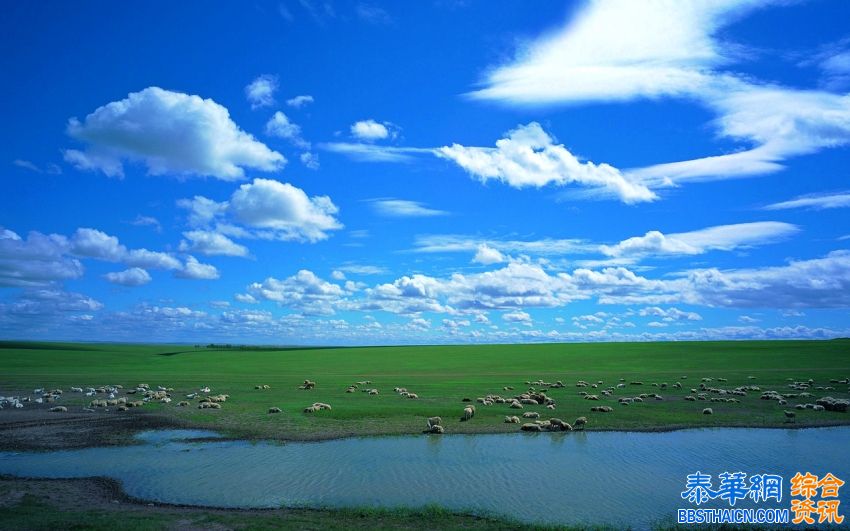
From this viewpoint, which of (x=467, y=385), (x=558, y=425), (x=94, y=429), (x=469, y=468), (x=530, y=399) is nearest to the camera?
(x=469, y=468)

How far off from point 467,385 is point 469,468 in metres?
34.3

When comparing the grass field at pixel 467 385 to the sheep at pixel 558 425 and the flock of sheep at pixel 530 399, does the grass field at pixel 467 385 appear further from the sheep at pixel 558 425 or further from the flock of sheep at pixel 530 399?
the sheep at pixel 558 425

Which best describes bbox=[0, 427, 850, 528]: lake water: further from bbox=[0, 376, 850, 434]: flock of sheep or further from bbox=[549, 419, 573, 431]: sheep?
bbox=[0, 376, 850, 434]: flock of sheep

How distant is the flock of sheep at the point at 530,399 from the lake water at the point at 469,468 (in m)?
3.63

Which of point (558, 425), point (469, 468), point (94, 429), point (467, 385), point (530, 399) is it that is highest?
point (530, 399)

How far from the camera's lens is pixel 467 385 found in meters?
55.6

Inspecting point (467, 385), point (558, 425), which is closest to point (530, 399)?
point (558, 425)

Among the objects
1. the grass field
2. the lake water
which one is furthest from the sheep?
the grass field

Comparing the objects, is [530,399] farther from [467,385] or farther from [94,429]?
[94,429]

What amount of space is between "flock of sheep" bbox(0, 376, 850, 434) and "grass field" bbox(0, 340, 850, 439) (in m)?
0.73

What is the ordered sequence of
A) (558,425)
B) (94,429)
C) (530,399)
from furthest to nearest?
(530,399) < (94,429) < (558,425)

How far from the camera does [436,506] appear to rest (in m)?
16.4

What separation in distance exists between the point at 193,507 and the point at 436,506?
7.72 meters

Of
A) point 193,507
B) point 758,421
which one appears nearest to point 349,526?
point 193,507
